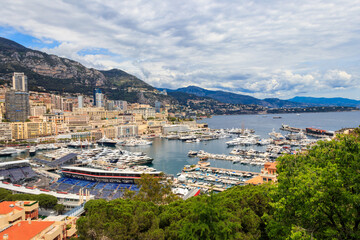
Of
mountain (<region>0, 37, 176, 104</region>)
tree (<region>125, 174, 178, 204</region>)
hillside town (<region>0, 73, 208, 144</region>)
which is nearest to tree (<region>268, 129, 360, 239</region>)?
tree (<region>125, 174, 178, 204</region>)

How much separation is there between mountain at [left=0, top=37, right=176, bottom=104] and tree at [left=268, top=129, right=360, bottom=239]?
3978 inches

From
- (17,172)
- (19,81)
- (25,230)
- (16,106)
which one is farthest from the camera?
(19,81)

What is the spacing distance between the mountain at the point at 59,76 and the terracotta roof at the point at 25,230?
311 feet

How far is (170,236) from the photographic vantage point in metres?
6.63

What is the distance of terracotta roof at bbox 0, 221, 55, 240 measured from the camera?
7.33 metres

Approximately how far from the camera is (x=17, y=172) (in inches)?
845

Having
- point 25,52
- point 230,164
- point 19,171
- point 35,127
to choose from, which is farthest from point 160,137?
point 25,52

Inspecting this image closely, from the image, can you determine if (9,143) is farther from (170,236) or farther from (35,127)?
(170,236)

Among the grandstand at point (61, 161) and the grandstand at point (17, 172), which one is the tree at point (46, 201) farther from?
the grandstand at point (61, 161)

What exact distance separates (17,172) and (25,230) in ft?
54.5

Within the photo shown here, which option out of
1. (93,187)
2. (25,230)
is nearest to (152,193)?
(25,230)

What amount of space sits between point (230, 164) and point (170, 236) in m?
25.6

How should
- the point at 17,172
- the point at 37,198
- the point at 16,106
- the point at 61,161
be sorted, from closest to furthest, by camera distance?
the point at 37,198 < the point at 17,172 < the point at 61,161 < the point at 16,106

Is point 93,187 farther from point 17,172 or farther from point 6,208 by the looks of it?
point 6,208
